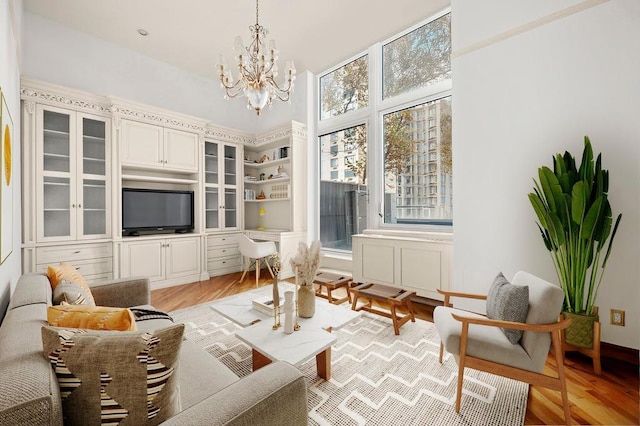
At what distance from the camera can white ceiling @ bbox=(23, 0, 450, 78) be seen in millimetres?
3230

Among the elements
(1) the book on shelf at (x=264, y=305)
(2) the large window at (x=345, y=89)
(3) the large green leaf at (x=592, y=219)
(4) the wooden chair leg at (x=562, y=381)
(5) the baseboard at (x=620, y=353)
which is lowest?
(5) the baseboard at (x=620, y=353)

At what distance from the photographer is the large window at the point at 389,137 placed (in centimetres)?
342

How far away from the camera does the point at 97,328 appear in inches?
39.2

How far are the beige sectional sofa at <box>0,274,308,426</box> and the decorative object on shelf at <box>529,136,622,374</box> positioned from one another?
2.25 meters

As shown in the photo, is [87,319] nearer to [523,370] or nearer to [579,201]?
[523,370]

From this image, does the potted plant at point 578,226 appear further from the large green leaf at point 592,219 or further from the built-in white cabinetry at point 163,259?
the built-in white cabinetry at point 163,259

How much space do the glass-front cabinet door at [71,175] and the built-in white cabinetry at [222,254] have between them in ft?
4.83

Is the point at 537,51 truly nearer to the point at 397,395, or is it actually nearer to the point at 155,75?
the point at 397,395

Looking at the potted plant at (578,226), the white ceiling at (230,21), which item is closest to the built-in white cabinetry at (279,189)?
the white ceiling at (230,21)

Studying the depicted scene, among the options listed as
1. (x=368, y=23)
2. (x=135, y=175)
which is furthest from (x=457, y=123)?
(x=135, y=175)

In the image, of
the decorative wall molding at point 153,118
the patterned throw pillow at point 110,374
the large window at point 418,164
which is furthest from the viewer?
the decorative wall molding at point 153,118

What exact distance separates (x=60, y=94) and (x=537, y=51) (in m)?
5.17

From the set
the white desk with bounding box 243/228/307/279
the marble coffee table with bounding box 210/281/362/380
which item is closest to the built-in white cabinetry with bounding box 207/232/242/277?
the white desk with bounding box 243/228/307/279

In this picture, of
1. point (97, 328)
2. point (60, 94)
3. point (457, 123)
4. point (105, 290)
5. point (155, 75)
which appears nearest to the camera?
point (97, 328)
